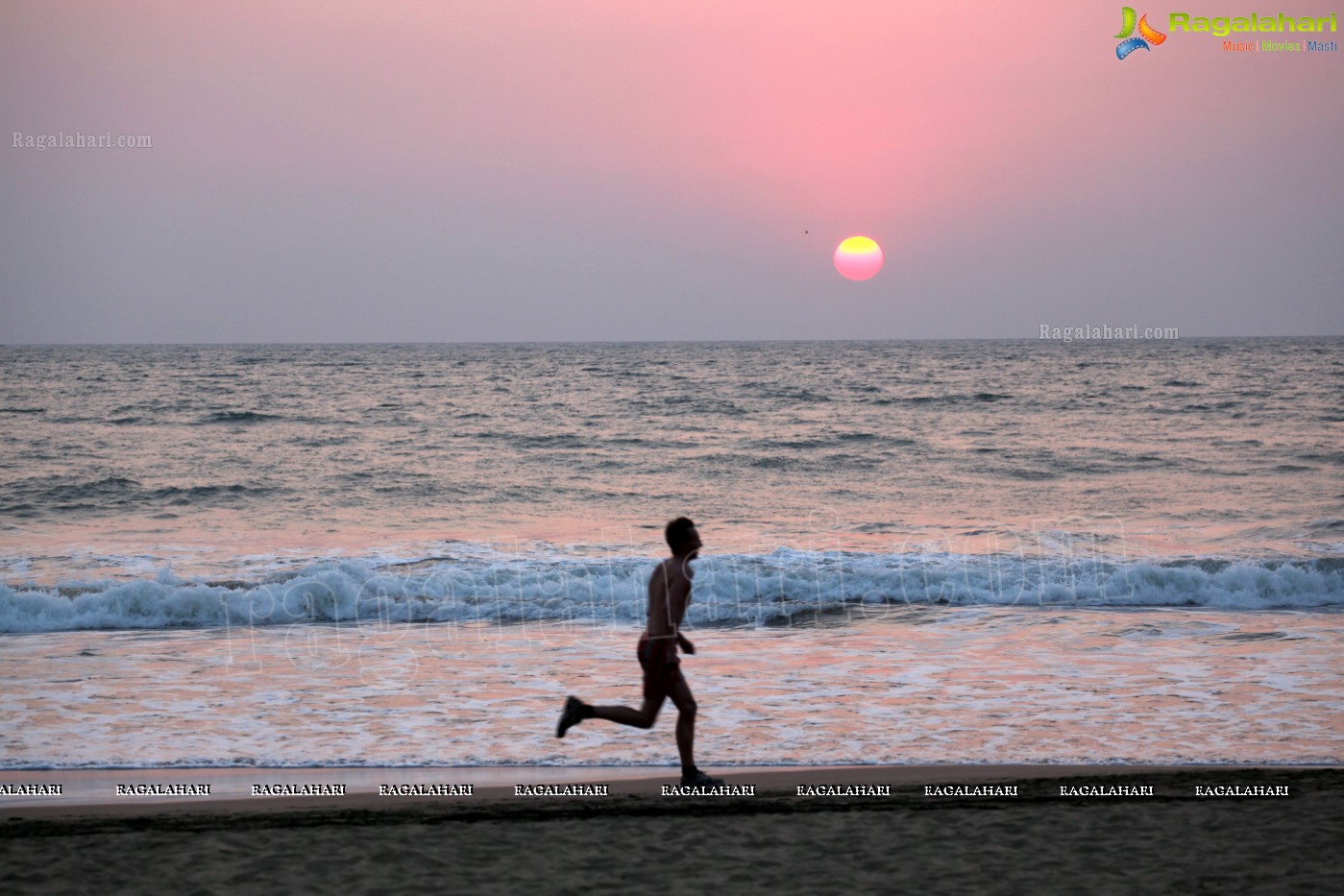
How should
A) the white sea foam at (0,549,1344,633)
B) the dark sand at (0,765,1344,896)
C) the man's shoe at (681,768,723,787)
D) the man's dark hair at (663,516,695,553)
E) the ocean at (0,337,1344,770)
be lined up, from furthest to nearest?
1. the white sea foam at (0,549,1344,633)
2. the ocean at (0,337,1344,770)
3. the man's shoe at (681,768,723,787)
4. the man's dark hair at (663,516,695,553)
5. the dark sand at (0,765,1344,896)

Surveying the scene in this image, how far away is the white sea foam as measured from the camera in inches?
582

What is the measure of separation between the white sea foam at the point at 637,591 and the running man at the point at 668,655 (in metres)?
7.37

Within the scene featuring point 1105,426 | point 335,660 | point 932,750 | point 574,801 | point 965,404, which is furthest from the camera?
point 965,404

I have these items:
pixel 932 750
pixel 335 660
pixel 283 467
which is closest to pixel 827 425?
pixel 283 467

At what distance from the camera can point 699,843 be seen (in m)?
5.80

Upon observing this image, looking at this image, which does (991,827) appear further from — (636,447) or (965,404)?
(965,404)

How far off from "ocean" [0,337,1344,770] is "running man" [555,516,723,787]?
1.07 meters

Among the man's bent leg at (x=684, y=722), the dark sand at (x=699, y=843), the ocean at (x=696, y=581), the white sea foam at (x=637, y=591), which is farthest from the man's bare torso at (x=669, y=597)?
the white sea foam at (x=637, y=591)

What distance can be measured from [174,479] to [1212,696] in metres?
23.2

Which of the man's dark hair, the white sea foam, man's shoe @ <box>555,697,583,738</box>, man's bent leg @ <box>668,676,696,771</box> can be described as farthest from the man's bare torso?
the white sea foam

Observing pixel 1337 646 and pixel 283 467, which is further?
pixel 283 467

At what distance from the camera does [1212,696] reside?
9.72 metres

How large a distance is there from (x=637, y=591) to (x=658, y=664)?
31.7ft

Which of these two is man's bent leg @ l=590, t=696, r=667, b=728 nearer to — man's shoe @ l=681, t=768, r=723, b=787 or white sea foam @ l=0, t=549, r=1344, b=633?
man's shoe @ l=681, t=768, r=723, b=787
